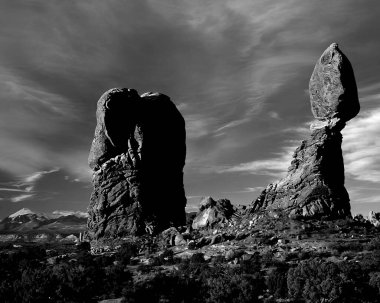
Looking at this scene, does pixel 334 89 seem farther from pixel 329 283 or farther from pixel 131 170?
pixel 131 170

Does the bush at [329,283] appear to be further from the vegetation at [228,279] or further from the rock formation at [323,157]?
the rock formation at [323,157]

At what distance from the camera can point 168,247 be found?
135 feet

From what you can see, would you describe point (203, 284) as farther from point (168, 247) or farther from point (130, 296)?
point (168, 247)

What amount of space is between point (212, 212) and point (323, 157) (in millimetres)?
15718

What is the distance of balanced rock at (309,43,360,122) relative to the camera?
4169 cm

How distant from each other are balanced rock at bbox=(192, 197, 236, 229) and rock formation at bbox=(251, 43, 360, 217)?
416 cm

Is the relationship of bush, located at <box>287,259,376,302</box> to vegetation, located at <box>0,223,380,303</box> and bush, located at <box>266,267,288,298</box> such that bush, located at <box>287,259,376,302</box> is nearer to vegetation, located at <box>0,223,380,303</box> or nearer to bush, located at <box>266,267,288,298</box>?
vegetation, located at <box>0,223,380,303</box>

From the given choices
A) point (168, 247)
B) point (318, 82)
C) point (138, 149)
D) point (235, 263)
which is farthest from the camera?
point (138, 149)

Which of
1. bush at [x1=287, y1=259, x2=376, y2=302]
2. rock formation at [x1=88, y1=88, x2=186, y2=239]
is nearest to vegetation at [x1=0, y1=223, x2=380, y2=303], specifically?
bush at [x1=287, y1=259, x2=376, y2=302]

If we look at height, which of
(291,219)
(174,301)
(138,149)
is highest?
(138,149)

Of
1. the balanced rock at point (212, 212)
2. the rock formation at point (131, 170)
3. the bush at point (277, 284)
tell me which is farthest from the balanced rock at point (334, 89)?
the rock formation at point (131, 170)

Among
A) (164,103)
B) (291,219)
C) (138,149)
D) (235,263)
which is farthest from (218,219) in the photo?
(164,103)

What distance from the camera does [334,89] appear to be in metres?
42.1

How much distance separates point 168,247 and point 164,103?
29798 millimetres
